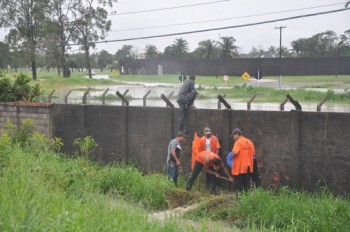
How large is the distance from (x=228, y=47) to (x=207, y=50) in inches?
161

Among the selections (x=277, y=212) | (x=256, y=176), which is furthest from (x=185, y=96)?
(x=277, y=212)

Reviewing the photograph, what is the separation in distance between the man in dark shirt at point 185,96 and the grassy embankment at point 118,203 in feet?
10.0

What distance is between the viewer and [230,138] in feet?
41.5

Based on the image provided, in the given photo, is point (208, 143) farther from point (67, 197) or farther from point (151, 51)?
point (151, 51)

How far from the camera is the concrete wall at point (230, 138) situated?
10.7 meters

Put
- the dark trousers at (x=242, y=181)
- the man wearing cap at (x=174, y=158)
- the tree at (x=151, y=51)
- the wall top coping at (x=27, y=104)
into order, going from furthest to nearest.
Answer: the tree at (x=151, y=51)
the wall top coping at (x=27, y=104)
the man wearing cap at (x=174, y=158)
the dark trousers at (x=242, y=181)

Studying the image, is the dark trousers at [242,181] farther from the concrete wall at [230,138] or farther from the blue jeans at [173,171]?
the blue jeans at [173,171]

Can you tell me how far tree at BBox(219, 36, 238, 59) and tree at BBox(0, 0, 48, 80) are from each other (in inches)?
1257

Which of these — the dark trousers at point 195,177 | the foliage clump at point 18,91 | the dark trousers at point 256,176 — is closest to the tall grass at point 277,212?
the dark trousers at point 256,176

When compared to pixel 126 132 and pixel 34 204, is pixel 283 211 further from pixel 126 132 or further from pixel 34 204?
pixel 126 132

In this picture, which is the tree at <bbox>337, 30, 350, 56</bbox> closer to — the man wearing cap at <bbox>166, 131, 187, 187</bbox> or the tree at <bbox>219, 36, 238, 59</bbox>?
the tree at <bbox>219, 36, 238, 59</bbox>

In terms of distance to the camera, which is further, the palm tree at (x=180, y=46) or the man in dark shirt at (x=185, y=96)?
the palm tree at (x=180, y=46)

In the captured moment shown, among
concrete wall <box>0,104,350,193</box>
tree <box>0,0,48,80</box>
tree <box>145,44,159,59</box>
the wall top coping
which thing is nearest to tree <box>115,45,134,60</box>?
tree <box>145,44,159,59</box>

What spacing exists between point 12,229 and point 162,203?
598cm
